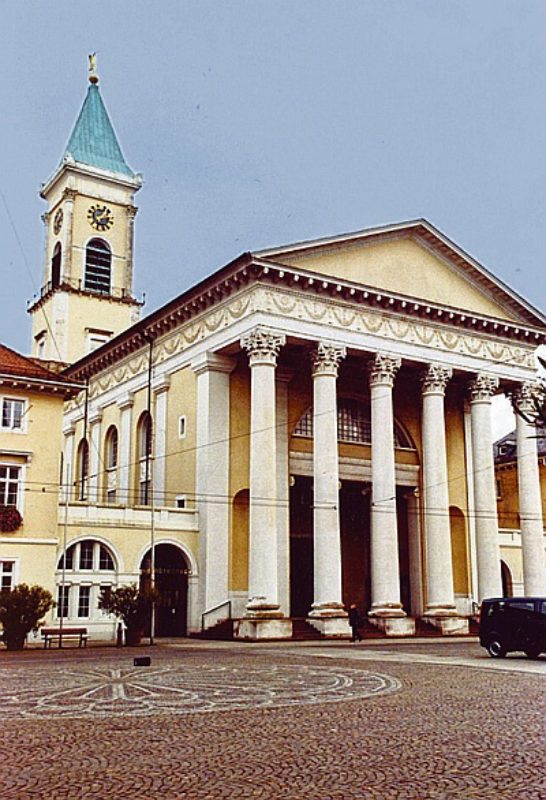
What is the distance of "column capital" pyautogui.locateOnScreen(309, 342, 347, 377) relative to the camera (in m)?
39.0

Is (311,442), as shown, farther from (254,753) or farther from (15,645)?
(254,753)

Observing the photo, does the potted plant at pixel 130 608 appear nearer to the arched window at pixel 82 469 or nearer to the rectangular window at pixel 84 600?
the rectangular window at pixel 84 600

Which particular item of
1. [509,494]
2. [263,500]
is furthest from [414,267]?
[509,494]

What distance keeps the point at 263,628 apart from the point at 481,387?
1727cm

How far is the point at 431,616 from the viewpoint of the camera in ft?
133

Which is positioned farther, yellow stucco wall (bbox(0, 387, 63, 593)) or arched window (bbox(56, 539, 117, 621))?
arched window (bbox(56, 539, 117, 621))

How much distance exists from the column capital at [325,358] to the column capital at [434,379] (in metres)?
5.78

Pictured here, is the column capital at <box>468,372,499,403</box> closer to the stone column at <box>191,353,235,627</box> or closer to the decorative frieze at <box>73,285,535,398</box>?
the decorative frieze at <box>73,285,535,398</box>

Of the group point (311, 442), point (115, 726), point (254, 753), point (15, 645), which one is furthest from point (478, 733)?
point (311, 442)

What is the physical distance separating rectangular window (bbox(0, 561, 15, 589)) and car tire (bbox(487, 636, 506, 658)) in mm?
16888

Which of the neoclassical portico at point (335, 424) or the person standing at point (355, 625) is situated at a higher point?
the neoclassical portico at point (335, 424)

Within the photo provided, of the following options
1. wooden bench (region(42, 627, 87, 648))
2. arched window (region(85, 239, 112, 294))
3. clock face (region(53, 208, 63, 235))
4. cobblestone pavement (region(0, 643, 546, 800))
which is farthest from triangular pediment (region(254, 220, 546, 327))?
clock face (region(53, 208, 63, 235))

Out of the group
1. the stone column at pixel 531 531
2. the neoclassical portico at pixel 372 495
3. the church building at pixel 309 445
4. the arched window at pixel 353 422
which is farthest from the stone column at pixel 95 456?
the stone column at pixel 531 531

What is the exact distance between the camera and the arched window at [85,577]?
35625mm
